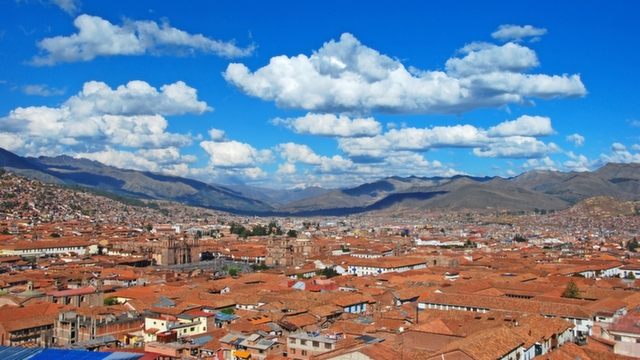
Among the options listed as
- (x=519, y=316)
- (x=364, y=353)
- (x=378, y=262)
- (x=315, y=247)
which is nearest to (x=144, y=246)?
(x=315, y=247)

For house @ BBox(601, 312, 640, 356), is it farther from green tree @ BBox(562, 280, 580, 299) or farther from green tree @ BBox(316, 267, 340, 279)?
green tree @ BBox(316, 267, 340, 279)

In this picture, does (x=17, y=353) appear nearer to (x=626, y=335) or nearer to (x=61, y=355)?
(x=61, y=355)

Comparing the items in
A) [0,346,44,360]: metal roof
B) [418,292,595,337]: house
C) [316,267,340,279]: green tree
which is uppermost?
[0,346,44,360]: metal roof

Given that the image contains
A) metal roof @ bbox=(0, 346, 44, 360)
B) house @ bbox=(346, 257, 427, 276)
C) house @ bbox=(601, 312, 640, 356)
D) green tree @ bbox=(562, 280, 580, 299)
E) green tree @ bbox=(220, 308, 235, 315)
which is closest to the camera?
metal roof @ bbox=(0, 346, 44, 360)

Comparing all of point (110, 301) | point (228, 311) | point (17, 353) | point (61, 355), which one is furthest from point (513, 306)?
point (17, 353)

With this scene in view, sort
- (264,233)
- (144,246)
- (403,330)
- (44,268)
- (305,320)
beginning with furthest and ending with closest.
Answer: (264,233), (144,246), (44,268), (305,320), (403,330)

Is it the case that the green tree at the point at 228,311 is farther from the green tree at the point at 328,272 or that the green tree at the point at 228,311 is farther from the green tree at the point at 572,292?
the green tree at the point at 328,272

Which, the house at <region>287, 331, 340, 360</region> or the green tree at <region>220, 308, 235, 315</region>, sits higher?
the house at <region>287, 331, 340, 360</region>

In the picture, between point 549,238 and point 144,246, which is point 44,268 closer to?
point 144,246

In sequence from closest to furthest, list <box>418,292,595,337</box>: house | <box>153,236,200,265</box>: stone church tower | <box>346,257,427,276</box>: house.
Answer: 1. <box>418,292,595,337</box>: house
2. <box>346,257,427,276</box>: house
3. <box>153,236,200,265</box>: stone church tower

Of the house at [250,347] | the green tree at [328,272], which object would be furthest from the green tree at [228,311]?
the green tree at [328,272]

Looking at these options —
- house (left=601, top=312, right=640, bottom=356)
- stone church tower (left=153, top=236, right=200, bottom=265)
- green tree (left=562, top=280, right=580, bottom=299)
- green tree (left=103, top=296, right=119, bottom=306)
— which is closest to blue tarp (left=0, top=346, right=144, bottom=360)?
house (left=601, top=312, right=640, bottom=356)
